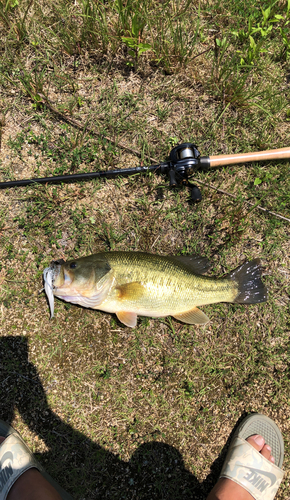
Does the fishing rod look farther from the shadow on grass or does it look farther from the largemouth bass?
the shadow on grass

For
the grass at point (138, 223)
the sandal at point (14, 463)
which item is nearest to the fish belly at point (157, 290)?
the grass at point (138, 223)

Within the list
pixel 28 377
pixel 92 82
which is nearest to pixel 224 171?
pixel 92 82

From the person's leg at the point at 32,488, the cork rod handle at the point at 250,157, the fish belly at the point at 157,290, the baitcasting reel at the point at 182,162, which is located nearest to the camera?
the person's leg at the point at 32,488

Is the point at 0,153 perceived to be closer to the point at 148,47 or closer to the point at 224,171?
the point at 148,47

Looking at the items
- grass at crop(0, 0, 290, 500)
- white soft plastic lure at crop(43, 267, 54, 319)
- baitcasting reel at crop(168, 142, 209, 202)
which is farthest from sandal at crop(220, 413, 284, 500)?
baitcasting reel at crop(168, 142, 209, 202)

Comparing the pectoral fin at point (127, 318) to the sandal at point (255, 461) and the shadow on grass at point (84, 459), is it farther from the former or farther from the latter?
the sandal at point (255, 461)

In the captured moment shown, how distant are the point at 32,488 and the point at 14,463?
0.29m

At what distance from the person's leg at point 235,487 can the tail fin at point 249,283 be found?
1.54m

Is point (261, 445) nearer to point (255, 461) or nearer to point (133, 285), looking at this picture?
point (255, 461)

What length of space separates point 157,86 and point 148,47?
0.41 metres

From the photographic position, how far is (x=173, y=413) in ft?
10.1

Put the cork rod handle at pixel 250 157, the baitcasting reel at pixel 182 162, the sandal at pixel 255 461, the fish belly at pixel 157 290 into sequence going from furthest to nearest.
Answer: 1. the cork rod handle at pixel 250 157
2. the sandal at pixel 255 461
3. the baitcasting reel at pixel 182 162
4. the fish belly at pixel 157 290

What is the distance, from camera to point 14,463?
2830 millimetres

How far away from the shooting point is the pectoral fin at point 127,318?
115 inches
